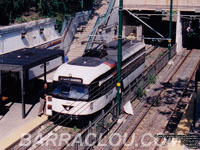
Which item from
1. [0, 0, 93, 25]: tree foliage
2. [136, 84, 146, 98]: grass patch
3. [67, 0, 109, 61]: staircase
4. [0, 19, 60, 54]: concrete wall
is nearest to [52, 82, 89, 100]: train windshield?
[136, 84, 146, 98]: grass patch

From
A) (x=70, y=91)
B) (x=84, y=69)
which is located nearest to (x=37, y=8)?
(x=84, y=69)

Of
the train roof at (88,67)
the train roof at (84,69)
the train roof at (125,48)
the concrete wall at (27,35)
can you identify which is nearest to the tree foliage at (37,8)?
the concrete wall at (27,35)

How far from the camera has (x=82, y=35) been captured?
34.0 m

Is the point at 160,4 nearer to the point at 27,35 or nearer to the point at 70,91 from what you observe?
the point at 27,35

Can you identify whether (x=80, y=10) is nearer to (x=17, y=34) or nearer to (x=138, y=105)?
(x=17, y=34)

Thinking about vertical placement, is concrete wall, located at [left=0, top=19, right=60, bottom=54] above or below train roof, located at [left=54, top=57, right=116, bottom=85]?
above

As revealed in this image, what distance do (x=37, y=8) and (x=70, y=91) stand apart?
1829 centimetres

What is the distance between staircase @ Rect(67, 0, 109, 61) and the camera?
31.9 metres

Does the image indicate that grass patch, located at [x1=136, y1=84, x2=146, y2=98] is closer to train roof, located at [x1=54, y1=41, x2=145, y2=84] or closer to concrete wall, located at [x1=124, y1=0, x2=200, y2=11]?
train roof, located at [x1=54, y1=41, x2=145, y2=84]

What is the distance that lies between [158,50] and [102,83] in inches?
813

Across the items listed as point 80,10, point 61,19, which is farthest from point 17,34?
point 80,10

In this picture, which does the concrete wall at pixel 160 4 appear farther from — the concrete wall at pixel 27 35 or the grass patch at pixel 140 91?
the grass patch at pixel 140 91

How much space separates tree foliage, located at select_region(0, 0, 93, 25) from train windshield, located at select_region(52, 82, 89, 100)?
41.6 ft

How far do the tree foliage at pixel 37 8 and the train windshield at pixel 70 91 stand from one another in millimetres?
12670
